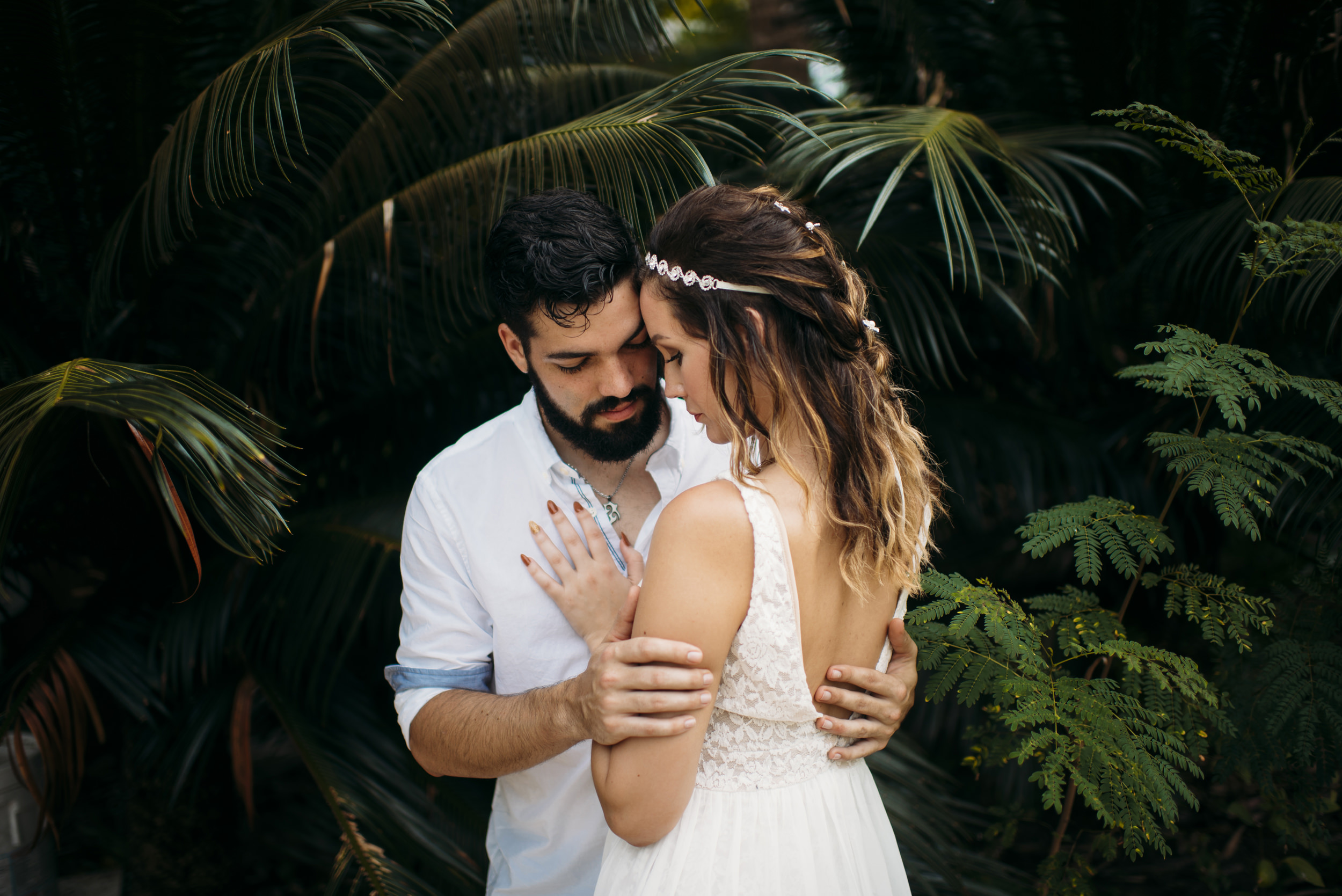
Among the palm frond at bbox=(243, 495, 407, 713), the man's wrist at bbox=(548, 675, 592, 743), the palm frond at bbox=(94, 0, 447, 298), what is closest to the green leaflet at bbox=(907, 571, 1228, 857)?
the man's wrist at bbox=(548, 675, 592, 743)

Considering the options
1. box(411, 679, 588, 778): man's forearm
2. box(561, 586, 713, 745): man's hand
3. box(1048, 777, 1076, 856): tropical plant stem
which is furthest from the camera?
box(1048, 777, 1076, 856): tropical plant stem

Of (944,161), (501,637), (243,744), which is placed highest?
(944,161)

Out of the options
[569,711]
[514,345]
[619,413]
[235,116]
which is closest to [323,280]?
[235,116]

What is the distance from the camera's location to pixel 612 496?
193 centimetres

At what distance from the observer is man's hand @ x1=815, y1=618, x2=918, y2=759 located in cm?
144

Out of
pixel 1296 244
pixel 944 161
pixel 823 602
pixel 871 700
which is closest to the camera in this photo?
pixel 823 602

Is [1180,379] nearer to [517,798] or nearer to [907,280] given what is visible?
[907,280]

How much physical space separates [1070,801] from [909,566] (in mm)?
1033

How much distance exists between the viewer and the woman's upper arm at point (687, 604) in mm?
1251

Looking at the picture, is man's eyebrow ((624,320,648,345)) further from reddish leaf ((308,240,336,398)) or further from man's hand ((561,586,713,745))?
reddish leaf ((308,240,336,398))

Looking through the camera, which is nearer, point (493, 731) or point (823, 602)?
point (823, 602)

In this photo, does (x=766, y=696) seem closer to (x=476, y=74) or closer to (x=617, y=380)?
(x=617, y=380)

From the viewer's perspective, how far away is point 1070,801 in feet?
6.72

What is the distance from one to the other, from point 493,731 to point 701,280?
0.90 metres
